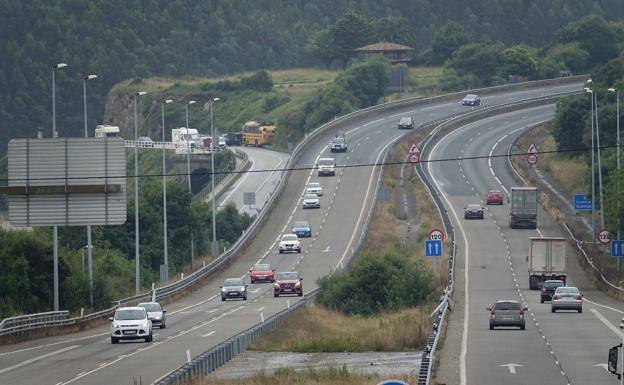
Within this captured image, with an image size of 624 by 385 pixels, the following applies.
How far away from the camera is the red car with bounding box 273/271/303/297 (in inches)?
3081

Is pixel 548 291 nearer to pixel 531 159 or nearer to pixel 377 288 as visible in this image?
pixel 377 288

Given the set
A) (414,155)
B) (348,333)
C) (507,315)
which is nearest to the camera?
(507,315)

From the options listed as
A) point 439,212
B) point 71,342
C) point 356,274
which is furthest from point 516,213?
point 71,342

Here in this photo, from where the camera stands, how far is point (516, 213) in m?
102

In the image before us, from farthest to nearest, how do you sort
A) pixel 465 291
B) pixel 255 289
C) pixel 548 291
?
pixel 255 289
pixel 465 291
pixel 548 291

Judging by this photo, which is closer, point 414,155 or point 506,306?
point 506,306

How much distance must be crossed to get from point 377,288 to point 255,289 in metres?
15.9

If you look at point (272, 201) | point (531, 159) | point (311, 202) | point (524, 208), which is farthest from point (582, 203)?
point (531, 159)

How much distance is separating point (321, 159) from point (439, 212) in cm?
2365

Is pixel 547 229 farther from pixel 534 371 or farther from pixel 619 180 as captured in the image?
pixel 534 371

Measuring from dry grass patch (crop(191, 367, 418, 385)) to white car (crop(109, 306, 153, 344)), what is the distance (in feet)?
47.0

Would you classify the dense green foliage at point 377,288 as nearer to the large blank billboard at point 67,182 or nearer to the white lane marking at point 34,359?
the large blank billboard at point 67,182

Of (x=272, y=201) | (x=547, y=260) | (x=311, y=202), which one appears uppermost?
(x=272, y=201)

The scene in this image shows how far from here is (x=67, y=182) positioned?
5872 cm
